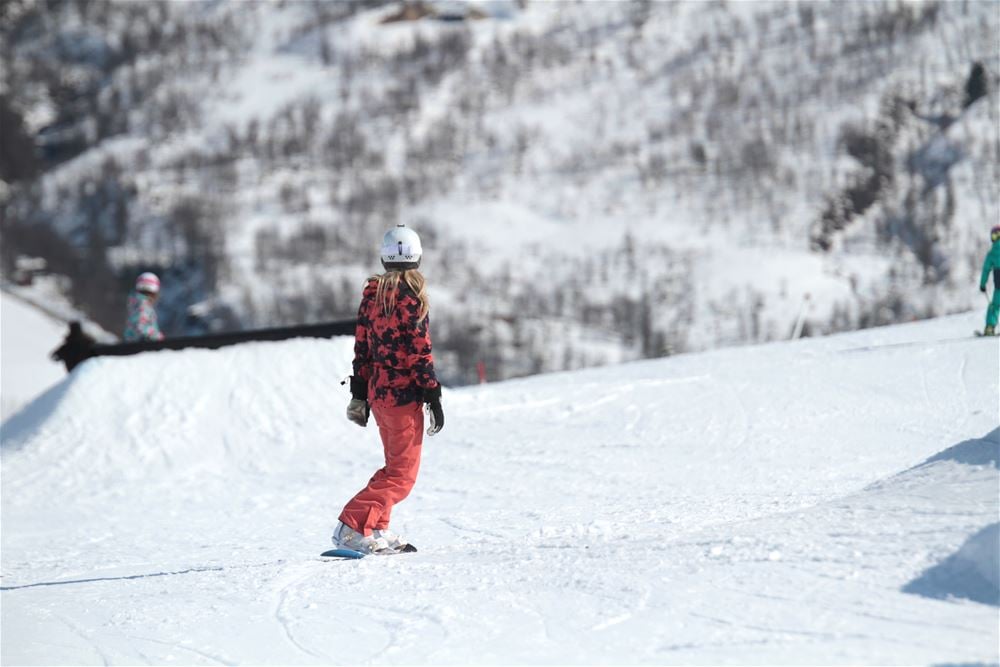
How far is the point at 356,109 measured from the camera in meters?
155

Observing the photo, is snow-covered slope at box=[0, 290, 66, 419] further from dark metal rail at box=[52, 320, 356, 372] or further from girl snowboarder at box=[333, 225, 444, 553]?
girl snowboarder at box=[333, 225, 444, 553]

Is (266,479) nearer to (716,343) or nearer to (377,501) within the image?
(377,501)

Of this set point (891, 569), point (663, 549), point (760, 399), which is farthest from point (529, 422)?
point (891, 569)

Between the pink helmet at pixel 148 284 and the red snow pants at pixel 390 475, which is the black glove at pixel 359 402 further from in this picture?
the pink helmet at pixel 148 284

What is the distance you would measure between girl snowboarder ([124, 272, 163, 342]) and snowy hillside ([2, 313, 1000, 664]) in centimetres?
71

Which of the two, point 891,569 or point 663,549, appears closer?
point 891,569

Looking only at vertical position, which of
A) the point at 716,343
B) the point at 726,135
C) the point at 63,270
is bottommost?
the point at 716,343

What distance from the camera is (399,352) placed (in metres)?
5.43

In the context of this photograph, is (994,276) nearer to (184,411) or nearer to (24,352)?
(184,411)

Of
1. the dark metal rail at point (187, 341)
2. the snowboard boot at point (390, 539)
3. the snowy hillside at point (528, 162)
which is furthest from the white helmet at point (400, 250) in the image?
the snowy hillside at point (528, 162)

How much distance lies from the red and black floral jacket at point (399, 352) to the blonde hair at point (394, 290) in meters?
0.02

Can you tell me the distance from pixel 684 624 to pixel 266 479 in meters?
7.49

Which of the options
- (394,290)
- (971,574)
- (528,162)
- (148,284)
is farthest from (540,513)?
(528,162)

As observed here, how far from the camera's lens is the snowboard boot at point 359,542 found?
18.1ft
